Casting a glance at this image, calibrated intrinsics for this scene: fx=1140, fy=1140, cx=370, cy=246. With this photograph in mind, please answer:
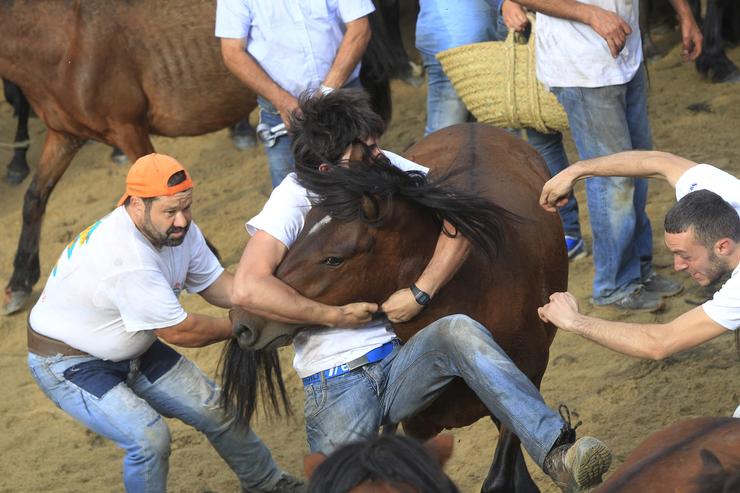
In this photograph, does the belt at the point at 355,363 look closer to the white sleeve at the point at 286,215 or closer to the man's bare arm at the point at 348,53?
the white sleeve at the point at 286,215

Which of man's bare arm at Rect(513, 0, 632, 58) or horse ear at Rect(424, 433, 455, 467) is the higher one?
horse ear at Rect(424, 433, 455, 467)

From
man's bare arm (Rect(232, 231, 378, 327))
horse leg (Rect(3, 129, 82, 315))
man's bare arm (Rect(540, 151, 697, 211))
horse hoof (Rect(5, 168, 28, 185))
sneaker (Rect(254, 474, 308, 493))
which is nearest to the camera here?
man's bare arm (Rect(232, 231, 378, 327))

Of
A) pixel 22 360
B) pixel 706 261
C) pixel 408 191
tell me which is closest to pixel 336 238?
pixel 408 191

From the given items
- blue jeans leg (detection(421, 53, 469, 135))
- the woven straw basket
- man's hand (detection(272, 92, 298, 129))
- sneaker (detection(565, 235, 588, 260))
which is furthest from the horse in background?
blue jeans leg (detection(421, 53, 469, 135))

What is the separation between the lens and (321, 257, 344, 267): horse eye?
12.1 ft

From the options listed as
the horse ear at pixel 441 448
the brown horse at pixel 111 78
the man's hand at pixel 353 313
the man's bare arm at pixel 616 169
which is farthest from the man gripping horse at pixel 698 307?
the brown horse at pixel 111 78

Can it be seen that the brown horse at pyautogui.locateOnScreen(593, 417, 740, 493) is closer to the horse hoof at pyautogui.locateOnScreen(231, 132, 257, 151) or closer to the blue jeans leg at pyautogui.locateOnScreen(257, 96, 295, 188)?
the blue jeans leg at pyautogui.locateOnScreen(257, 96, 295, 188)

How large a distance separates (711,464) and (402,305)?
4.41ft

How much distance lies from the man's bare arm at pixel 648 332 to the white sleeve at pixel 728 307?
0.07 feet

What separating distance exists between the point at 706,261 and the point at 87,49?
15.4ft

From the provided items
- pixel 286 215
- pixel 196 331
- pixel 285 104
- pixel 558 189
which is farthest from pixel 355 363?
pixel 285 104

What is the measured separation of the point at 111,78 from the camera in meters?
7.08

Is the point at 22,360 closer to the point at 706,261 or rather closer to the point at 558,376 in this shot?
the point at 558,376

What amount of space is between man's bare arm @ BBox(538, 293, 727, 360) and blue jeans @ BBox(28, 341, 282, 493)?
63.0 inches
